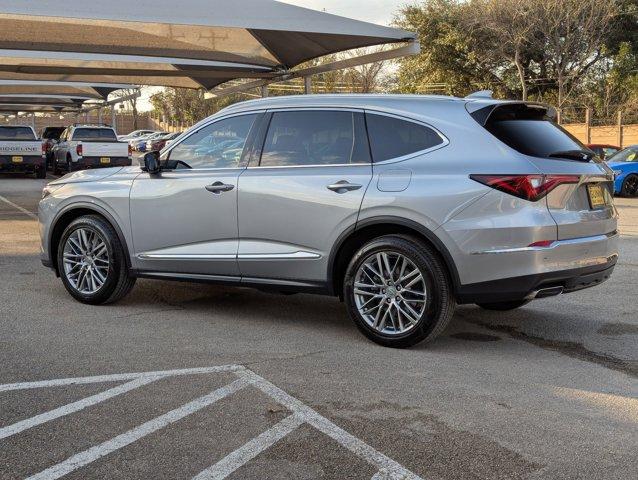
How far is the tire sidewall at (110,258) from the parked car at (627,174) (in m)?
17.4

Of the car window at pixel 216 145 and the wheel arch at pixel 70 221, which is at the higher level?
the car window at pixel 216 145

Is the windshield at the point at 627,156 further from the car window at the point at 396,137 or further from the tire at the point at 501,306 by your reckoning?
the car window at the point at 396,137

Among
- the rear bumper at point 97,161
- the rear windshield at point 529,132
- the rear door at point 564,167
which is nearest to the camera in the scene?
the rear door at point 564,167

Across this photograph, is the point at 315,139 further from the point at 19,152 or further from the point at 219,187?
the point at 19,152

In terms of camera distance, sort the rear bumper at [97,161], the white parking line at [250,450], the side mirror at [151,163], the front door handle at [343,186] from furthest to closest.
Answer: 1. the rear bumper at [97,161]
2. the side mirror at [151,163]
3. the front door handle at [343,186]
4. the white parking line at [250,450]

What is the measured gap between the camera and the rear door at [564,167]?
18.3ft

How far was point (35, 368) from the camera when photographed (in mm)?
5250

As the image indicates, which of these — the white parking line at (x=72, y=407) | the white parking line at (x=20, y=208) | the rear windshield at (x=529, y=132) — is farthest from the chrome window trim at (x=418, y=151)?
the white parking line at (x=20, y=208)

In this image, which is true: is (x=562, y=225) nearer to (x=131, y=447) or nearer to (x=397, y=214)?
(x=397, y=214)

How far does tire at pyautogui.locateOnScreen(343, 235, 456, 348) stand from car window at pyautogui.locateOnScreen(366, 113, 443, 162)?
2.13ft

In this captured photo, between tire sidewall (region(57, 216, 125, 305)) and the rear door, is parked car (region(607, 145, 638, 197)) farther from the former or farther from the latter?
tire sidewall (region(57, 216, 125, 305))

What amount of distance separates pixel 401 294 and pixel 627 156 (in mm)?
18219

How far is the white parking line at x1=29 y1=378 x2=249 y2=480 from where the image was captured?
3.67 meters

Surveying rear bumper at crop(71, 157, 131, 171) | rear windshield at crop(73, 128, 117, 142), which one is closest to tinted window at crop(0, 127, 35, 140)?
rear windshield at crop(73, 128, 117, 142)
